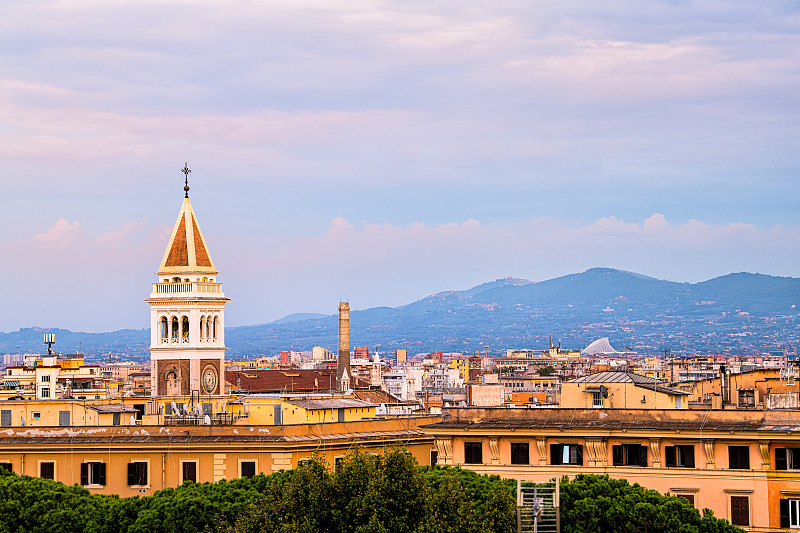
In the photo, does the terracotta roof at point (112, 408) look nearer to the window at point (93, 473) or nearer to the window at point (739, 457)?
the window at point (93, 473)

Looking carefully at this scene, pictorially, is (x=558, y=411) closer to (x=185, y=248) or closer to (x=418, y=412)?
(x=418, y=412)

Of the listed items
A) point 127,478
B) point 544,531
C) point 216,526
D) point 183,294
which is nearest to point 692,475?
point 544,531

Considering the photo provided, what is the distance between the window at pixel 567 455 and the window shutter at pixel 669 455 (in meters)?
2.71

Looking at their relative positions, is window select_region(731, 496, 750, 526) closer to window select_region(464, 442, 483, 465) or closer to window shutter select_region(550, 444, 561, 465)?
Result: window shutter select_region(550, 444, 561, 465)

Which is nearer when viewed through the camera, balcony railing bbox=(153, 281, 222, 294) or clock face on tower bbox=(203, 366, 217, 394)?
clock face on tower bbox=(203, 366, 217, 394)

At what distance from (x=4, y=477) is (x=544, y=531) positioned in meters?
A: 18.9

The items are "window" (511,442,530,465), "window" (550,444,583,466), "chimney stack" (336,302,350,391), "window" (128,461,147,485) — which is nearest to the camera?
"window" (550,444,583,466)

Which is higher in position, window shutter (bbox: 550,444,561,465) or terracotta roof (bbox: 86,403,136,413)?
terracotta roof (bbox: 86,403,136,413)

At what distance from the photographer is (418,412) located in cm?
6994

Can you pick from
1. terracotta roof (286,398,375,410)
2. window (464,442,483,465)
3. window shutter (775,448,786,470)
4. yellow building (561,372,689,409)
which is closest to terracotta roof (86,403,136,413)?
terracotta roof (286,398,375,410)

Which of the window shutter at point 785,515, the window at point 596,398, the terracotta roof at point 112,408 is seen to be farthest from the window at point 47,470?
the window shutter at point 785,515

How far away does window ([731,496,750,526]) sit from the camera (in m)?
48.6

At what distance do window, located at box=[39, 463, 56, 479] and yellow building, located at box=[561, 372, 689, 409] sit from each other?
57.2 feet

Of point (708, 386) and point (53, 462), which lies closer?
point (53, 462)
